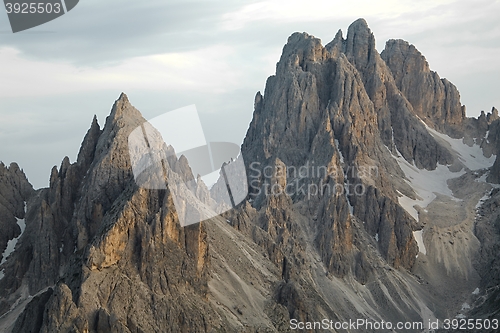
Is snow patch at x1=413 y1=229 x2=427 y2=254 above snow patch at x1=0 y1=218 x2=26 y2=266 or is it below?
below

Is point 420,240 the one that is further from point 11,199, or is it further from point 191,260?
point 11,199

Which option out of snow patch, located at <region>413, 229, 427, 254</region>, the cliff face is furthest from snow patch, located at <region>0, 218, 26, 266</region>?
snow patch, located at <region>413, 229, 427, 254</region>

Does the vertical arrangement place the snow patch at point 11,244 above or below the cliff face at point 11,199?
below

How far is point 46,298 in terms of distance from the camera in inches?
3989

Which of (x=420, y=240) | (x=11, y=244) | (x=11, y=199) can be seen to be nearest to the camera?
(x=11, y=244)

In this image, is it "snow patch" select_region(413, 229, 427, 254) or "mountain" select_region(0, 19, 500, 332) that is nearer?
"mountain" select_region(0, 19, 500, 332)

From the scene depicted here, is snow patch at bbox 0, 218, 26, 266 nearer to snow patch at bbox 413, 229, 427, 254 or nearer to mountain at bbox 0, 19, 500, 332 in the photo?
mountain at bbox 0, 19, 500, 332

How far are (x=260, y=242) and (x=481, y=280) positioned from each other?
63.0m

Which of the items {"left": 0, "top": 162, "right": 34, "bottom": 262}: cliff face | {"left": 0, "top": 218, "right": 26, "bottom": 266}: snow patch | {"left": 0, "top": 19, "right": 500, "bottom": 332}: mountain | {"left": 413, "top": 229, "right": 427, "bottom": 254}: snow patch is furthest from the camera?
{"left": 413, "top": 229, "right": 427, "bottom": 254}: snow patch

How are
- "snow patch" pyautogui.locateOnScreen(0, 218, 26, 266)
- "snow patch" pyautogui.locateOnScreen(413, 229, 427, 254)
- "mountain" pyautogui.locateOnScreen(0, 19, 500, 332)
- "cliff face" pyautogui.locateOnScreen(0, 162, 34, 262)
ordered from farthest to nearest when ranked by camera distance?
"snow patch" pyautogui.locateOnScreen(413, 229, 427, 254) < "cliff face" pyautogui.locateOnScreen(0, 162, 34, 262) < "snow patch" pyautogui.locateOnScreen(0, 218, 26, 266) < "mountain" pyautogui.locateOnScreen(0, 19, 500, 332)

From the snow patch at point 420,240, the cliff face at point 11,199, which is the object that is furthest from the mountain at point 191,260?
the snow patch at point 420,240

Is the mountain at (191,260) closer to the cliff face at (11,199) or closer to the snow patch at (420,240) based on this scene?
the cliff face at (11,199)

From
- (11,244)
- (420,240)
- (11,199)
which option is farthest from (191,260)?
(420,240)

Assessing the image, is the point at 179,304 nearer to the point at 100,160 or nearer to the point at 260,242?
the point at 100,160
